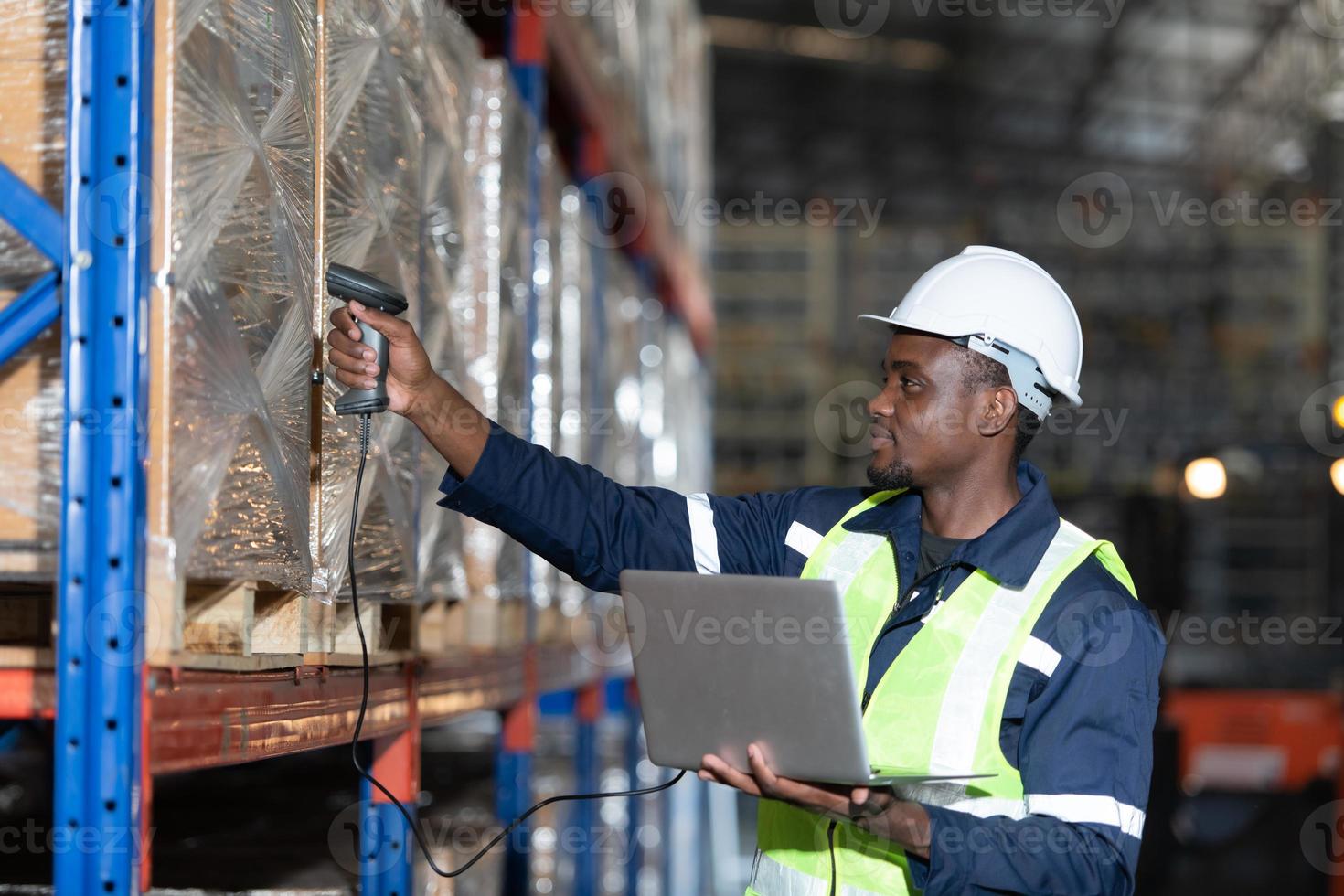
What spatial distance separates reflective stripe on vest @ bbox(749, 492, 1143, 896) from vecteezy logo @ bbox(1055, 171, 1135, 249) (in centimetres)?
2141

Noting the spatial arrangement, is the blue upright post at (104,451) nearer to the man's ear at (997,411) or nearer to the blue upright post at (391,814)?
the blue upright post at (391,814)

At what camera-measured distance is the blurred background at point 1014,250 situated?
584 cm

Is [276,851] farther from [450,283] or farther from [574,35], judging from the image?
[574,35]

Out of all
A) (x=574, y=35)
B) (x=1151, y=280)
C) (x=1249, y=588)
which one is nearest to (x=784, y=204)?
(x=1151, y=280)

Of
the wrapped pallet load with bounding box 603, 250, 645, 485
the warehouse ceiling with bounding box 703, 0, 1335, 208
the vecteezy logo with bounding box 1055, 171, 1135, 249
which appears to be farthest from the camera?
the vecteezy logo with bounding box 1055, 171, 1135, 249

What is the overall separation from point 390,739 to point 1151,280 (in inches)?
833

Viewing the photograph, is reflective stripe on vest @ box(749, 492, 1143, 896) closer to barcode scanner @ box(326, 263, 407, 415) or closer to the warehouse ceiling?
barcode scanner @ box(326, 263, 407, 415)

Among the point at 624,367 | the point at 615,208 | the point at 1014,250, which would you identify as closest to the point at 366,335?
the point at 615,208

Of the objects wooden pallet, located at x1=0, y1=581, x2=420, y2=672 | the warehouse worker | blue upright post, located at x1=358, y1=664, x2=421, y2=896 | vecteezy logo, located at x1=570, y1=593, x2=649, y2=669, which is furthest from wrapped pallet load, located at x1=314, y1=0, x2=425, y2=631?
vecteezy logo, located at x1=570, y1=593, x2=649, y2=669

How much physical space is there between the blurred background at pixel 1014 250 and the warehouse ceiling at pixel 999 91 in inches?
2.4

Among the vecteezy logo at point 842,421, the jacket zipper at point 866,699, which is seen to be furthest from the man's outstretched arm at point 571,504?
the vecteezy logo at point 842,421

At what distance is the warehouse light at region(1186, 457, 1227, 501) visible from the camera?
8586mm

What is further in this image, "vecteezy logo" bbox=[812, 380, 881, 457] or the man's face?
"vecteezy logo" bbox=[812, 380, 881, 457]

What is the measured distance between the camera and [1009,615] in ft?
8.01
